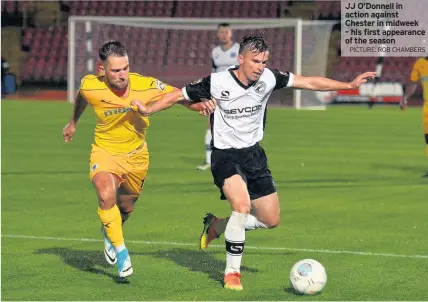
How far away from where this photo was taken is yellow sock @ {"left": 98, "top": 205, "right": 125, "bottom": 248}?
8734mm

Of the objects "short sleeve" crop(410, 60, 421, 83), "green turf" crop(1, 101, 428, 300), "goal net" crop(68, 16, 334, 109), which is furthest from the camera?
"goal net" crop(68, 16, 334, 109)

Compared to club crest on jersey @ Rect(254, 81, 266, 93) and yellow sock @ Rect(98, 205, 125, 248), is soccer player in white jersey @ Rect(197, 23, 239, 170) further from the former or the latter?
yellow sock @ Rect(98, 205, 125, 248)

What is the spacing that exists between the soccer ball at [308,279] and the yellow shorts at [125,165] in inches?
75.1

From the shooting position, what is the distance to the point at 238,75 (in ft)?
29.6

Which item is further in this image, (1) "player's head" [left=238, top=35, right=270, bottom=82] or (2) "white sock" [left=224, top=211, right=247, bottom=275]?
(1) "player's head" [left=238, top=35, right=270, bottom=82]

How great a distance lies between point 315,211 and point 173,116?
1952cm

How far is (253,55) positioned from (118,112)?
1.35 meters

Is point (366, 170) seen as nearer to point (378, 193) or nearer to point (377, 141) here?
point (378, 193)

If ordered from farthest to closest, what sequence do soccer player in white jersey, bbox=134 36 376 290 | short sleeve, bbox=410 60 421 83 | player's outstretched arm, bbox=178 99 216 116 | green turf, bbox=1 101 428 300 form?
1. short sleeve, bbox=410 60 421 83
2. soccer player in white jersey, bbox=134 36 376 290
3. player's outstretched arm, bbox=178 99 216 116
4. green turf, bbox=1 101 428 300

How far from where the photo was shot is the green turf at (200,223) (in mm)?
8570

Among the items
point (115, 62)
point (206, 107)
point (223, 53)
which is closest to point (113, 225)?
point (206, 107)

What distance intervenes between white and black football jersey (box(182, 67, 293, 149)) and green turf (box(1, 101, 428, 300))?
3.75 ft

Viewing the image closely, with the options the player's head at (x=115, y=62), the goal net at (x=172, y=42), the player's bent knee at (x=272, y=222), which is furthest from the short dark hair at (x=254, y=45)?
the goal net at (x=172, y=42)

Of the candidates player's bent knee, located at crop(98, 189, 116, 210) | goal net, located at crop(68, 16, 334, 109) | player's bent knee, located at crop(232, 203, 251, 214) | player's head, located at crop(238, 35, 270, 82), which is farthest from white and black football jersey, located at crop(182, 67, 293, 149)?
goal net, located at crop(68, 16, 334, 109)
